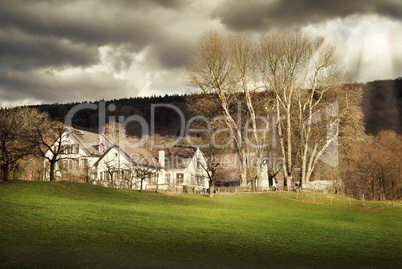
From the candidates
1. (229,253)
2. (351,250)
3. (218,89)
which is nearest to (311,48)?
(218,89)

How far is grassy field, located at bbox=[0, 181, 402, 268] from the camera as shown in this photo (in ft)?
47.3

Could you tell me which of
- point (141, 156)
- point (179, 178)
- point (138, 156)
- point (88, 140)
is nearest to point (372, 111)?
point (179, 178)

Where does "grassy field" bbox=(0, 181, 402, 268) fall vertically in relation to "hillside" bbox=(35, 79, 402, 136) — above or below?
below

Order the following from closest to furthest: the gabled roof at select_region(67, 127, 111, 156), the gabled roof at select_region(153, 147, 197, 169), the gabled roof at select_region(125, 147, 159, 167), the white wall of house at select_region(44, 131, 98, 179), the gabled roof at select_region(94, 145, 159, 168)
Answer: the white wall of house at select_region(44, 131, 98, 179)
the gabled roof at select_region(94, 145, 159, 168)
the gabled roof at select_region(125, 147, 159, 167)
the gabled roof at select_region(67, 127, 111, 156)
the gabled roof at select_region(153, 147, 197, 169)

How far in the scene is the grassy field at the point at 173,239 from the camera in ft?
47.3

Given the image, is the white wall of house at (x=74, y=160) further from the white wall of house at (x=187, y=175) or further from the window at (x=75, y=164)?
the white wall of house at (x=187, y=175)

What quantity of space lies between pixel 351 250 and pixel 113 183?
142 ft

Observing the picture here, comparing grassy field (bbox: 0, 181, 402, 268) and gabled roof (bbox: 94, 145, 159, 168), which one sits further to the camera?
gabled roof (bbox: 94, 145, 159, 168)

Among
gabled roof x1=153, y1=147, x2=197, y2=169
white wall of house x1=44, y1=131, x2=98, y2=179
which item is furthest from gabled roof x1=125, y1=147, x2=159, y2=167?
white wall of house x1=44, y1=131, x2=98, y2=179

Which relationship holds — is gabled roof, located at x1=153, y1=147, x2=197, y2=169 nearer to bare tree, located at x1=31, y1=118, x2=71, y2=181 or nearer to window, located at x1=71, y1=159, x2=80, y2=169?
window, located at x1=71, y1=159, x2=80, y2=169

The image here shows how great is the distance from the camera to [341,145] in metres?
60.8

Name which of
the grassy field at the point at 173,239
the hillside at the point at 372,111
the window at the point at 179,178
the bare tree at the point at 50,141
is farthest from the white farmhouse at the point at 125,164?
the hillside at the point at 372,111

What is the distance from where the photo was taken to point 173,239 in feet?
62.2

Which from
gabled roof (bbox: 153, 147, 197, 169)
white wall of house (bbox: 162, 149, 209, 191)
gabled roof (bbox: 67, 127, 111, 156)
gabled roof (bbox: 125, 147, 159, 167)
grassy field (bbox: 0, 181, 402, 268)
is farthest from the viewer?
gabled roof (bbox: 153, 147, 197, 169)
